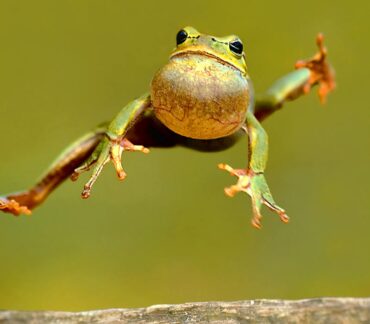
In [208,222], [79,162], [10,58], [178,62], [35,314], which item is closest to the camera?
[35,314]

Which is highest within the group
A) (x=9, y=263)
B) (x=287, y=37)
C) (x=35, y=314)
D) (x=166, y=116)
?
(x=287, y=37)

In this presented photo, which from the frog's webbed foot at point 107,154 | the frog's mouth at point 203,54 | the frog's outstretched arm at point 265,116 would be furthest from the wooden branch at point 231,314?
the frog's mouth at point 203,54

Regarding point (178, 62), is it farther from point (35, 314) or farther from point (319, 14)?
point (319, 14)

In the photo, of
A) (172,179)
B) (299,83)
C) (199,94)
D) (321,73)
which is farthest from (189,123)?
(172,179)

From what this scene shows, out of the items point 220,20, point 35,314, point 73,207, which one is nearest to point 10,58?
point 73,207

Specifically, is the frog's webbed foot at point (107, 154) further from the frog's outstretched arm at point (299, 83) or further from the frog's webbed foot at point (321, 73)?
the frog's webbed foot at point (321, 73)

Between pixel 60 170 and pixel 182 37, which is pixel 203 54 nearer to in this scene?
pixel 182 37
